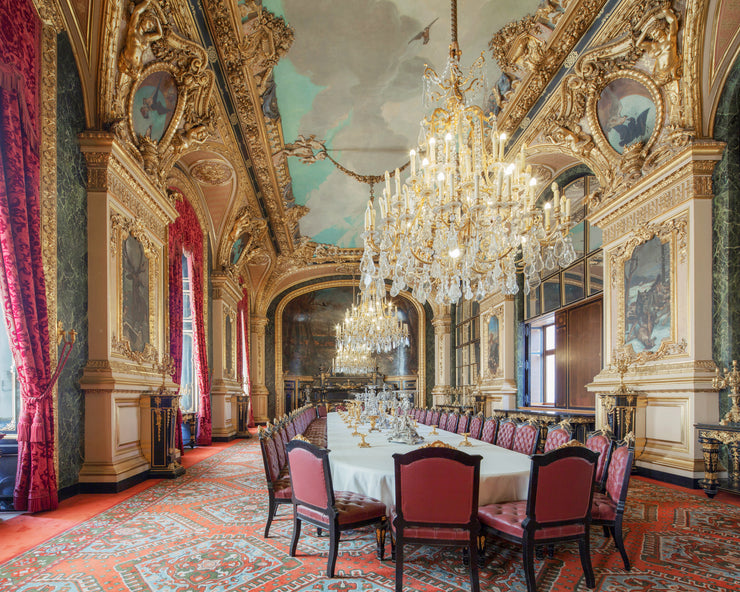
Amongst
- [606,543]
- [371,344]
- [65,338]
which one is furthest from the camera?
[371,344]

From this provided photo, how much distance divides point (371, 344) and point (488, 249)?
664 centimetres

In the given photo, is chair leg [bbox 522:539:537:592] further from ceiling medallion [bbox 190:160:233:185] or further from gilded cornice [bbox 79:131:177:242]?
ceiling medallion [bbox 190:160:233:185]

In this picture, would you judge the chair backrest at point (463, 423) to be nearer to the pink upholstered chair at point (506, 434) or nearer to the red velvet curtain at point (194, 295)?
the pink upholstered chair at point (506, 434)

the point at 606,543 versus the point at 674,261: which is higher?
the point at 674,261

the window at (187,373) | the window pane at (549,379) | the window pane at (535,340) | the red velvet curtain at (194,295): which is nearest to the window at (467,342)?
the window pane at (535,340)

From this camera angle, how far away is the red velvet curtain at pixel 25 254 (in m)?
4.31

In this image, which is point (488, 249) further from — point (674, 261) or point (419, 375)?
point (419, 375)

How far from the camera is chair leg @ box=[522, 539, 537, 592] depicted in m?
2.81

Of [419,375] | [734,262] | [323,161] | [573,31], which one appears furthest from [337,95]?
[419,375]

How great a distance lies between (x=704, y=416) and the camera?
5.65 metres

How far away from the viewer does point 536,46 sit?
20.8ft

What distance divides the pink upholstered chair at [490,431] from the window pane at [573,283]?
410 cm

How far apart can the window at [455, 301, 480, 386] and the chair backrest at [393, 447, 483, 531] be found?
10.9 meters

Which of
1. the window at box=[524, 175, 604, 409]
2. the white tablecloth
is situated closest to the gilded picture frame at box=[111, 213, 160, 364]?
the white tablecloth
